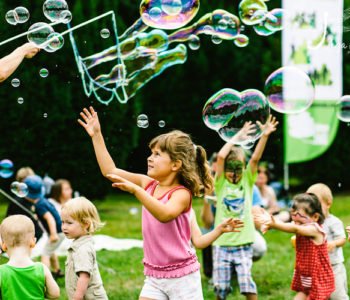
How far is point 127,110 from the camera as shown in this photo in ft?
43.4

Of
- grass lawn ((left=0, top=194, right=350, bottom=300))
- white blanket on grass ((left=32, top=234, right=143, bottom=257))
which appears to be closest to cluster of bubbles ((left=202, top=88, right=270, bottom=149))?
grass lawn ((left=0, top=194, right=350, bottom=300))

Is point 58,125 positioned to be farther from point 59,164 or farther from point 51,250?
point 51,250

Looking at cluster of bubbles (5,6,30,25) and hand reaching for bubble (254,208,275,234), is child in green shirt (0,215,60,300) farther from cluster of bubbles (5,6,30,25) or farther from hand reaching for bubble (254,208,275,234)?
cluster of bubbles (5,6,30,25)

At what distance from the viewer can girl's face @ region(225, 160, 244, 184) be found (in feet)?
19.0

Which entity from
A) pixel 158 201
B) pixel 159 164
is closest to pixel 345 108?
pixel 159 164

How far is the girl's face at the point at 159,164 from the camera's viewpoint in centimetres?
408

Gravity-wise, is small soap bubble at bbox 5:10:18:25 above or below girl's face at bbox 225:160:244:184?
above

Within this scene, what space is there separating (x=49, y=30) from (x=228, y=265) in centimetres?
219

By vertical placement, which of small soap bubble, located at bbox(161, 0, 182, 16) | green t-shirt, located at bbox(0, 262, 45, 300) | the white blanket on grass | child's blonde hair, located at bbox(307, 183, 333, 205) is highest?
Result: small soap bubble, located at bbox(161, 0, 182, 16)

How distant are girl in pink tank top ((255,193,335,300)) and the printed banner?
7657 millimetres

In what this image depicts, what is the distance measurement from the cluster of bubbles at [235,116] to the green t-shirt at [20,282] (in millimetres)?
2105

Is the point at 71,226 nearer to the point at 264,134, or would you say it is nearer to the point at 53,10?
the point at 264,134

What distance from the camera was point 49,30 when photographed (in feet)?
18.2

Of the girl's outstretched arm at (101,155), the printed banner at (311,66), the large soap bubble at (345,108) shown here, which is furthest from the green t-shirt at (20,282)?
the printed banner at (311,66)
